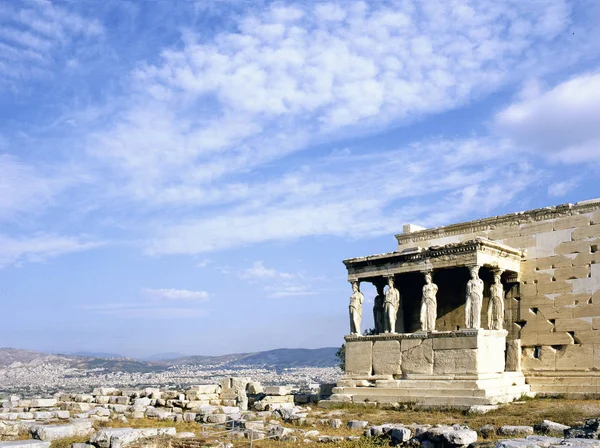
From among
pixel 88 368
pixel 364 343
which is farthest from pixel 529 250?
pixel 88 368

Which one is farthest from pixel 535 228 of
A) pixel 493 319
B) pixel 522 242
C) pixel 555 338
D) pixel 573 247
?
pixel 555 338

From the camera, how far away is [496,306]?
20.4m

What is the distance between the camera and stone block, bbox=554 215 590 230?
19.8 metres

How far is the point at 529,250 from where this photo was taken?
20875 mm

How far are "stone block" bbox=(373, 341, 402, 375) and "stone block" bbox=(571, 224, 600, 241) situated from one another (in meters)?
5.82

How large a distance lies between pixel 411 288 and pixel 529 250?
409cm

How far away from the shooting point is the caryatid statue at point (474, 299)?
19.3 meters

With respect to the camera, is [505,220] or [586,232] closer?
[586,232]

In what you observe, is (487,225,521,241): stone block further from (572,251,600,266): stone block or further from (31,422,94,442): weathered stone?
(31,422,94,442): weathered stone

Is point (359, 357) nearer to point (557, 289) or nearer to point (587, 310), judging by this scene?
point (557, 289)

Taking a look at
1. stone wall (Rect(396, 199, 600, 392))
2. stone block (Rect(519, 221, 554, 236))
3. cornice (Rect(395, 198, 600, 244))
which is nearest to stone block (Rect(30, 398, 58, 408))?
cornice (Rect(395, 198, 600, 244))

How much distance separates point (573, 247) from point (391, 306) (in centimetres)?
543

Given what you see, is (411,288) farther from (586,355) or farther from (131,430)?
(131,430)

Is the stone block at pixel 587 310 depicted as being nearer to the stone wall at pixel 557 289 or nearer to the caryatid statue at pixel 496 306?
the stone wall at pixel 557 289
